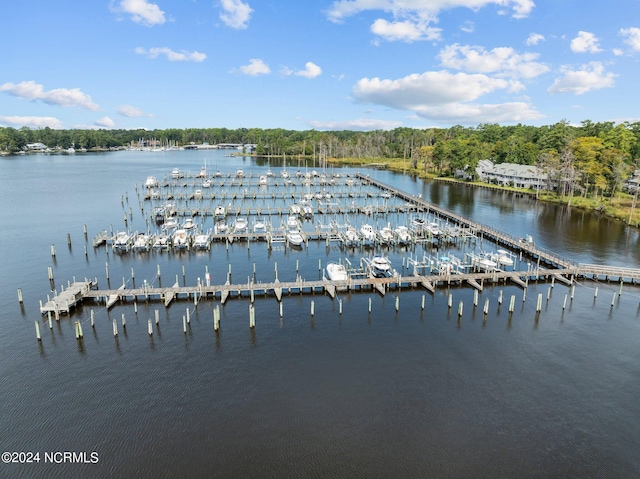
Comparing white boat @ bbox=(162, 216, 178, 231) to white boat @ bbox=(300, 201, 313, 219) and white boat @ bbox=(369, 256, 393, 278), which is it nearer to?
white boat @ bbox=(300, 201, 313, 219)

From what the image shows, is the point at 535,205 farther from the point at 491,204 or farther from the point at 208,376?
the point at 208,376

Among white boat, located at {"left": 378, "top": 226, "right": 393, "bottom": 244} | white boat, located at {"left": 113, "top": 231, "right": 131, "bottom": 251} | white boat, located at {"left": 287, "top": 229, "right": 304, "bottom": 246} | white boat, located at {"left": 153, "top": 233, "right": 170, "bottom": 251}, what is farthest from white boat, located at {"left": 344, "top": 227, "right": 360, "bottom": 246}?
white boat, located at {"left": 113, "top": 231, "right": 131, "bottom": 251}

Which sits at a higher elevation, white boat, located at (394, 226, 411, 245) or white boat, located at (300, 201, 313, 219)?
white boat, located at (300, 201, 313, 219)

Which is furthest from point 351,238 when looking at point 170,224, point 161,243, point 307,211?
point 170,224

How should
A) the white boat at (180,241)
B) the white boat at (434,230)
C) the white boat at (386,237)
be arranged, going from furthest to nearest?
1. the white boat at (434,230)
2. the white boat at (386,237)
3. the white boat at (180,241)

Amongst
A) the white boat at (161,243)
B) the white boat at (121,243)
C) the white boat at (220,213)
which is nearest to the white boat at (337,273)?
the white boat at (161,243)

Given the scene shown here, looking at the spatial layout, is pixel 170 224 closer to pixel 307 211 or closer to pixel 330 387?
pixel 307 211

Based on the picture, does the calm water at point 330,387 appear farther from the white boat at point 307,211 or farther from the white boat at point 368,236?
the white boat at point 307,211

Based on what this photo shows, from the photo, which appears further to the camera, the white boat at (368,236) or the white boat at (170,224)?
the white boat at (170,224)

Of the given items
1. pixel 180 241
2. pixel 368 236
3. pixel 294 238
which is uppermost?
pixel 368 236
